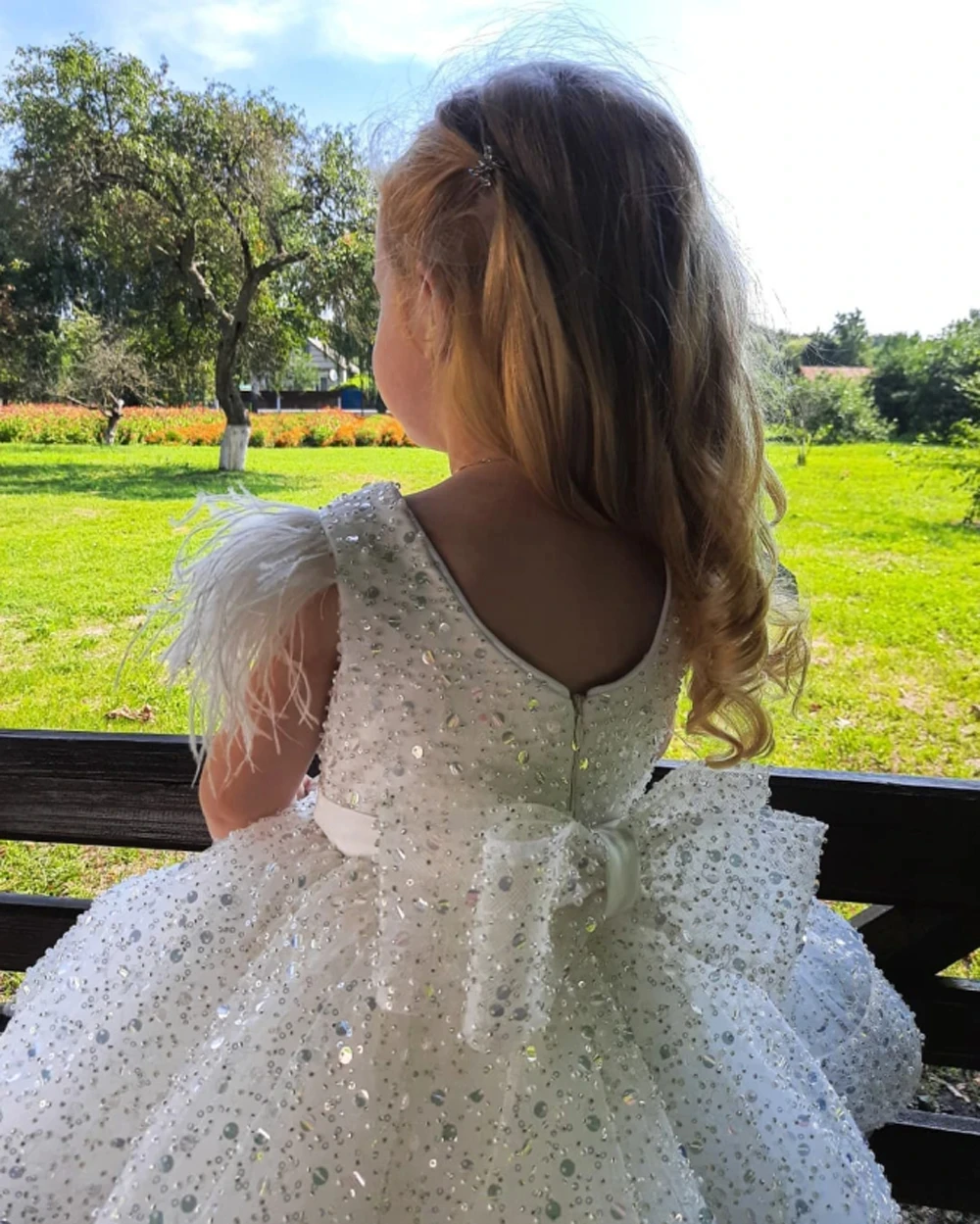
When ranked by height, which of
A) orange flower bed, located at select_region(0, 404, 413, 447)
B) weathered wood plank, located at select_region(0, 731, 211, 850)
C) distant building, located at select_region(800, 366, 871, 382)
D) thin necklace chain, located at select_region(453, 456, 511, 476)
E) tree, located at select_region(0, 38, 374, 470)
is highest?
tree, located at select_region(0, 38, 374, 470)

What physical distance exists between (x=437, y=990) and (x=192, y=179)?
1732 mm

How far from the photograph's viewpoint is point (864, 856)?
1.05 metres

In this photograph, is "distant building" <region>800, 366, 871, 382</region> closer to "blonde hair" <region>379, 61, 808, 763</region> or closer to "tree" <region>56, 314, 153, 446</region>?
"blonde hair" <region>379, 61, 808, 763</region>

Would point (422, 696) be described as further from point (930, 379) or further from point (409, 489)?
point (930, 379)

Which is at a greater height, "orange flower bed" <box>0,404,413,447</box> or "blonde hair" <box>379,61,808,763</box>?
"blonde hair" <box>379,61,808,763</box>

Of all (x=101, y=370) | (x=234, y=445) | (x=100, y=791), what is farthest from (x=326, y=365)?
(x=100, y=791)

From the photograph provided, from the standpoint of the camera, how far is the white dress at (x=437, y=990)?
0.58 meters

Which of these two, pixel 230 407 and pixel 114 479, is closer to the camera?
pixel 230 407

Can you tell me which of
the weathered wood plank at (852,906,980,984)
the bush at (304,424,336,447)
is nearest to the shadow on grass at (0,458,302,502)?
the bush at (304,424,336,447)

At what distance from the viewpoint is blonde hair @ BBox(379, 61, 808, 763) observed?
2.15 ft

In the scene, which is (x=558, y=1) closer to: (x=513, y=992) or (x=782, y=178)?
(x=782, y=178)

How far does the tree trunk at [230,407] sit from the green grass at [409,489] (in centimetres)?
3

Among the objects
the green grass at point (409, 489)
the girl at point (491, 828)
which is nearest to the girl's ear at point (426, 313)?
the girl at point (491, 828)

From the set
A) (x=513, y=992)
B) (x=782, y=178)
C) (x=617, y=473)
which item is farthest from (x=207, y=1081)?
(x=782, y=178)
